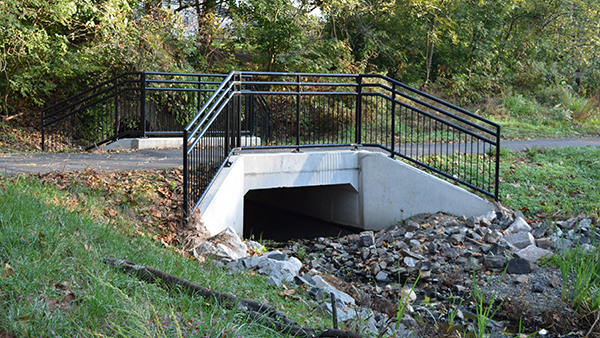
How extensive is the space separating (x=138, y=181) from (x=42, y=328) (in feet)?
14.2

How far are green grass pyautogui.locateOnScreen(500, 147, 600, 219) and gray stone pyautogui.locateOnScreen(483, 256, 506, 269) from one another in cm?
209

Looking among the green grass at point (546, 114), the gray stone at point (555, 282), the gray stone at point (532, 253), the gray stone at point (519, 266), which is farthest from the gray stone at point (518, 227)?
the green grass at point (546, 114)

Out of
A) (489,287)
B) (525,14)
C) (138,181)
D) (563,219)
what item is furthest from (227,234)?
(525,14)

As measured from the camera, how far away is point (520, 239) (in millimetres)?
6906

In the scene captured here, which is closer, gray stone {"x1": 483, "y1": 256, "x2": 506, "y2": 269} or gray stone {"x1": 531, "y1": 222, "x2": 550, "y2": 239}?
gray stone {"x1": 483, "y1": 256, "x2": 506, "y2": 269}

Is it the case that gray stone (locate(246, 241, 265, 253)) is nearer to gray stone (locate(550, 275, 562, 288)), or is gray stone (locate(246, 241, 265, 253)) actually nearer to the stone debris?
the stone debris

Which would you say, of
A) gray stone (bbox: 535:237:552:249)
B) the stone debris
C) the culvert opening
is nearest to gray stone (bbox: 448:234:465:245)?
the stone debris

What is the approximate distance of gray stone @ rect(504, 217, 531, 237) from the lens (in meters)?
7.35

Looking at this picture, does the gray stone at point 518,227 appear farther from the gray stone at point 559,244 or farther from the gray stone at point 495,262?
the gray stone at point 495,262

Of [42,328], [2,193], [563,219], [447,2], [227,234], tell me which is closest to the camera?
[42,328]

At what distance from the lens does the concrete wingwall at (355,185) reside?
820cm

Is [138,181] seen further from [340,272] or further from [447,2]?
[447,2]

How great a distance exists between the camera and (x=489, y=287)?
19.0ft

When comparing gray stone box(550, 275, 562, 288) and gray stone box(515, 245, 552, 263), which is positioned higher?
gray stone box(515, 245, 552, 263)
